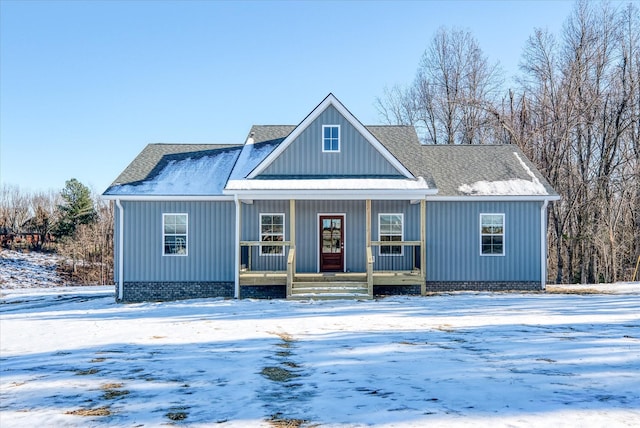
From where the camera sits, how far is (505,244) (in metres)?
15.6

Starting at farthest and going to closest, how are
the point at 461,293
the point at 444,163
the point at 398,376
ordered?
the point at 444,163 < the point at 461,293 < the point at 398,376

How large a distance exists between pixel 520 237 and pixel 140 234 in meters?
11.9

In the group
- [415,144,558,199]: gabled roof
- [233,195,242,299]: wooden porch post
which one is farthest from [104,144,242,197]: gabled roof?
[415,144,558,199]: gabled roof

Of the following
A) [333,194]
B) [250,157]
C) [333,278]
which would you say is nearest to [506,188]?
[333,194]

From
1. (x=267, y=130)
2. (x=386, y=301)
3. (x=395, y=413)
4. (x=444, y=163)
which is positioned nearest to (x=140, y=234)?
(x=267, y=130)

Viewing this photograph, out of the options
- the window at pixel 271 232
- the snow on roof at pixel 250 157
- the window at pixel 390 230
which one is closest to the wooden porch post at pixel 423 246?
the window at pixel 390 230

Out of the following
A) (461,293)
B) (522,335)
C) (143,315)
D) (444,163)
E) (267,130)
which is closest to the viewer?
(522,335)

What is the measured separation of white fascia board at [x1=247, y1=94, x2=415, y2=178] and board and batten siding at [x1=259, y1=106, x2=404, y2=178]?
103mm

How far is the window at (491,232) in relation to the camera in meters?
15.6

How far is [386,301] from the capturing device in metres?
13.5

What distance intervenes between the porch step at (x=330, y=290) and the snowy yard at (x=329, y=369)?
2.62 meters

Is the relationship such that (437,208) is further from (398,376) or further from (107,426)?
(107,426)

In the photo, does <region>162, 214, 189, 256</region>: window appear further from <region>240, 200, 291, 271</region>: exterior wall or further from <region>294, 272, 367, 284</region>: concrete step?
<region>294, 272, 367, 284</region>: concrete step

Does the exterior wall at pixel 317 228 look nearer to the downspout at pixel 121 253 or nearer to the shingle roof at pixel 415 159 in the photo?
the shingle roof at pixel 415 159
